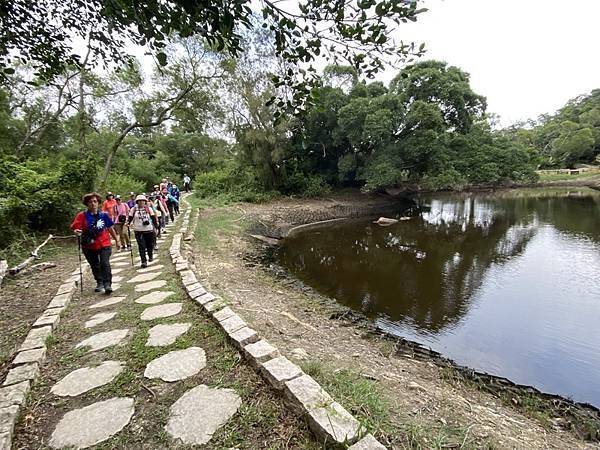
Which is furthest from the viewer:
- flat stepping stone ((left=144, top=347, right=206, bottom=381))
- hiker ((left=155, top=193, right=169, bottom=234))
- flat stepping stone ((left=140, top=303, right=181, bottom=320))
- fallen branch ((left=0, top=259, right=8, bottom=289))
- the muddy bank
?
hiker ((left=155, top=193, right=169, bottom=234))

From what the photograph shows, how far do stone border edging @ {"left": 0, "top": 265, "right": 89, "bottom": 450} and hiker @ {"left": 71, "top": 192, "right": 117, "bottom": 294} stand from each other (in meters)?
0.71

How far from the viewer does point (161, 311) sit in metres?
3.70

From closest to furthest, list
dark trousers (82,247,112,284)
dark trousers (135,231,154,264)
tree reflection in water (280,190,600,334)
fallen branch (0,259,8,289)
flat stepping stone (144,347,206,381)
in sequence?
flat stepping stone (144,347,206,381)
dark trousers (82,247,112,284)
fallen branch (0,259,8,289)
dark trousers (135,231,154,264)
tree reflection in water (280,190,600,334)

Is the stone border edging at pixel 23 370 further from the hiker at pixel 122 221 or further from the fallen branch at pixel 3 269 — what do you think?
the hiker at pixel 122 221

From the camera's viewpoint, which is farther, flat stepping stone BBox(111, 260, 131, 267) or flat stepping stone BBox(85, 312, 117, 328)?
flat stepping stone BBox(111, 260, 131, 267)

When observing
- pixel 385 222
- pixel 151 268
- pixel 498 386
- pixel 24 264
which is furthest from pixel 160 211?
pixel 385 222

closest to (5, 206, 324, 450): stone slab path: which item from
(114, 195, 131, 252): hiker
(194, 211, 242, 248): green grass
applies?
(114, 195, 131, 252): hiker

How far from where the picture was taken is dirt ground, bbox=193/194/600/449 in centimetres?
241

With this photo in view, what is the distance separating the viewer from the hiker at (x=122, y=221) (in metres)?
7.16

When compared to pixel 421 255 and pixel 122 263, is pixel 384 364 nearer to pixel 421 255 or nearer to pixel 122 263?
pixel 122 263

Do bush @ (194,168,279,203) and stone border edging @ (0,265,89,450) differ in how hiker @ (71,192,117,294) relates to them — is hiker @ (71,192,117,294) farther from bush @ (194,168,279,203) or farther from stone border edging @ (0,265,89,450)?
bush @ (194,168,279,203)

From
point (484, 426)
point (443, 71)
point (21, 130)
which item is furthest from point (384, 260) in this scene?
point (21, 130)

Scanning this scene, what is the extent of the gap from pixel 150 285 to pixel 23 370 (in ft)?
7.55

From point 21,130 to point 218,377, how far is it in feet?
65.9
